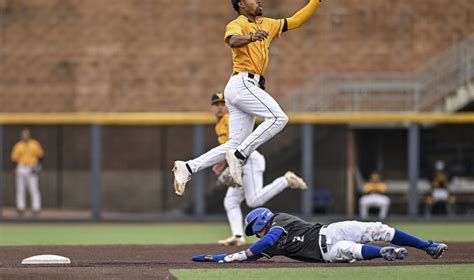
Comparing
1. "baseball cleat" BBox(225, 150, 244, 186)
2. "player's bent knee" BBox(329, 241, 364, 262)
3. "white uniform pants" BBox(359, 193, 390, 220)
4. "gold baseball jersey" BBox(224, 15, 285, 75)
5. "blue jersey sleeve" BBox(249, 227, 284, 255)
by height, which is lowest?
"white uniform pants" BBox(359, 193, 390, 220)

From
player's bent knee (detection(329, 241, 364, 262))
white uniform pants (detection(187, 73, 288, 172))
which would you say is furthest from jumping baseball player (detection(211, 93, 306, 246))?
player's bent knee (detection(329, 241, 364, 262))

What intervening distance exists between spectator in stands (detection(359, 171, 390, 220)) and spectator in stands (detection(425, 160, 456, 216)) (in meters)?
0.83

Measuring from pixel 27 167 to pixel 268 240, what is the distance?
14543mm

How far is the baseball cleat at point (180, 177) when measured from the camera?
11461mm

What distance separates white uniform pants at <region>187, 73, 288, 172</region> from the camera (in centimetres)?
1135

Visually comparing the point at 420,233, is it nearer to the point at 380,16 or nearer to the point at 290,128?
the point at 290,128

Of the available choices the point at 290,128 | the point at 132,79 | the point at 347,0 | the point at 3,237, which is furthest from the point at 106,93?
the point at 3,237

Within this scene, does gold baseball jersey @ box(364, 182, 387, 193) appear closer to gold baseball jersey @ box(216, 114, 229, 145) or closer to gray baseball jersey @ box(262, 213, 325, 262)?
gold baseball jersey @ box(216, 114, 229, 145)

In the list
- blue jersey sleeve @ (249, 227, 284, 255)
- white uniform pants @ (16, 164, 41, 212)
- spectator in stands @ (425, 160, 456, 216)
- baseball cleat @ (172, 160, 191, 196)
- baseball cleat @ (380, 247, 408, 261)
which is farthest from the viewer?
white uniform pants @ (16, 164, 41, 212)

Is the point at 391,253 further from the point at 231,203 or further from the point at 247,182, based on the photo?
the point at 231,203

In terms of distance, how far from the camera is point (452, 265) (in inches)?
407

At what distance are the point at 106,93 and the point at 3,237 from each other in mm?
14074

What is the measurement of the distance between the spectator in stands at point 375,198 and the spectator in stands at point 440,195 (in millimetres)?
831

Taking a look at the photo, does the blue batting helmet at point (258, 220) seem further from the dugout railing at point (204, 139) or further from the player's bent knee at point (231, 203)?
the dugout railing at point (204, 139)
